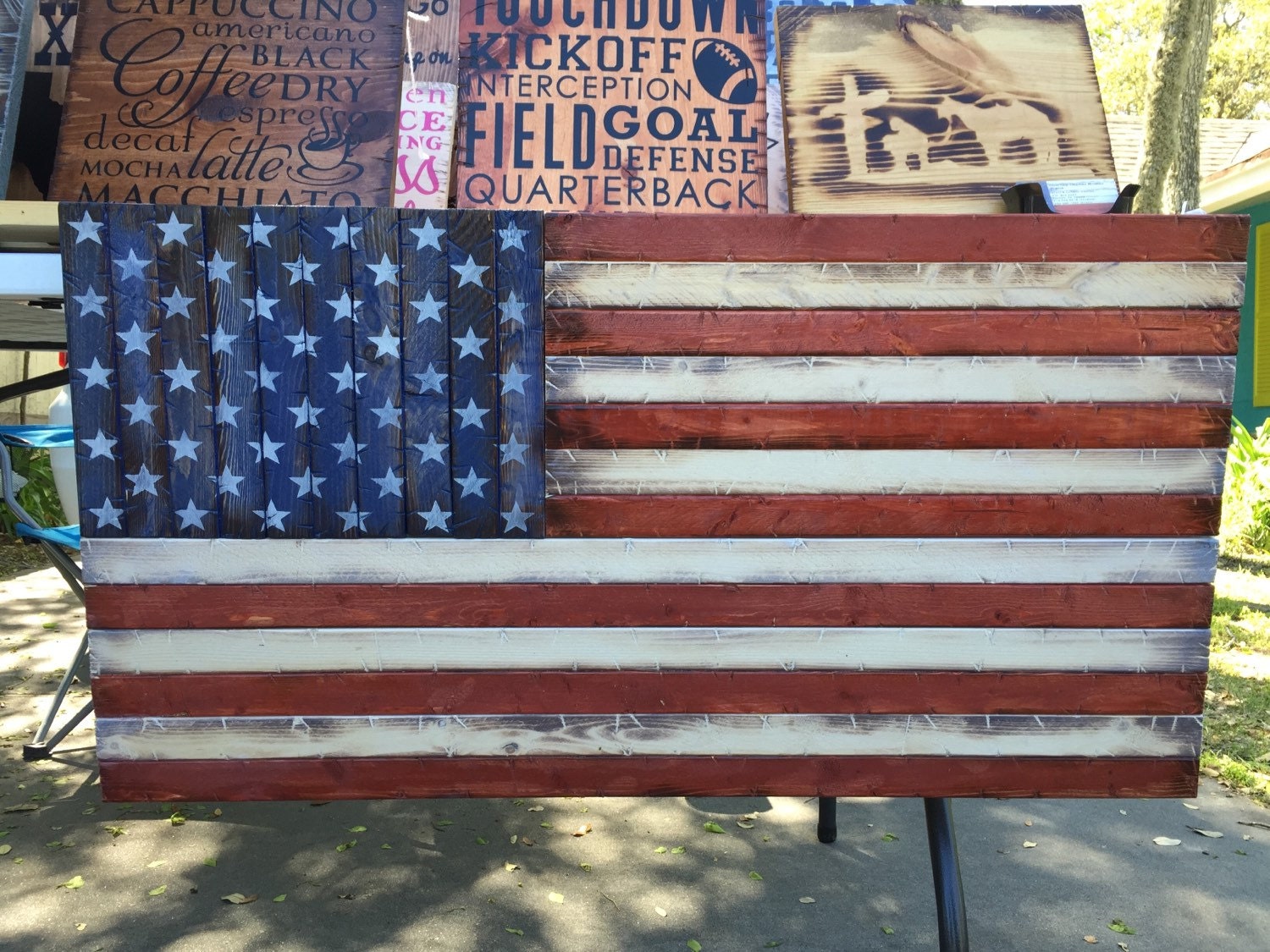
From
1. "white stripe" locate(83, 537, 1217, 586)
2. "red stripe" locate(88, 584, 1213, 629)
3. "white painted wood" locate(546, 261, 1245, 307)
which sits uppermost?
"white painted wood" locate(546, 261, 1245, 307)

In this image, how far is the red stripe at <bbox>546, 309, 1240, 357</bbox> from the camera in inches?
72.2

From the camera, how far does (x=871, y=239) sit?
183 cm

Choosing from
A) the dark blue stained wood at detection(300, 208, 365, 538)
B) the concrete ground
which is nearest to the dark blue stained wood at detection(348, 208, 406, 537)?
the dark blue stained wood at detection(300, 208, 365, 538)

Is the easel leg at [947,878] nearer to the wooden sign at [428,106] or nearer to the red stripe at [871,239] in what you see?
the red stripe at [871,239]

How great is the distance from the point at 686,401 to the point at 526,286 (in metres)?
0.37

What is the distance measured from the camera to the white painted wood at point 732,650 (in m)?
1.86

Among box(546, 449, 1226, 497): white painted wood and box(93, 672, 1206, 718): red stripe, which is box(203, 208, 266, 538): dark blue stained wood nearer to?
box(93, 672, 1206, 718): red stripe

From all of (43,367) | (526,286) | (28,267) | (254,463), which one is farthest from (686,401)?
(43,367)

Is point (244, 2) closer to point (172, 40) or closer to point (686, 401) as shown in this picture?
point (172, 40)

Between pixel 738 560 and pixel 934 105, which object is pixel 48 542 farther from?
pixel 934 105

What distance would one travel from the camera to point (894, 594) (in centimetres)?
187

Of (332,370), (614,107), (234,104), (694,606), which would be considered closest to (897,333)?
(694,606)

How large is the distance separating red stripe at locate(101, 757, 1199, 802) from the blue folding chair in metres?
1.46

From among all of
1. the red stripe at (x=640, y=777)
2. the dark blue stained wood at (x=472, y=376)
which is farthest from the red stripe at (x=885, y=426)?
the red stripe at (x=640, y=777)
